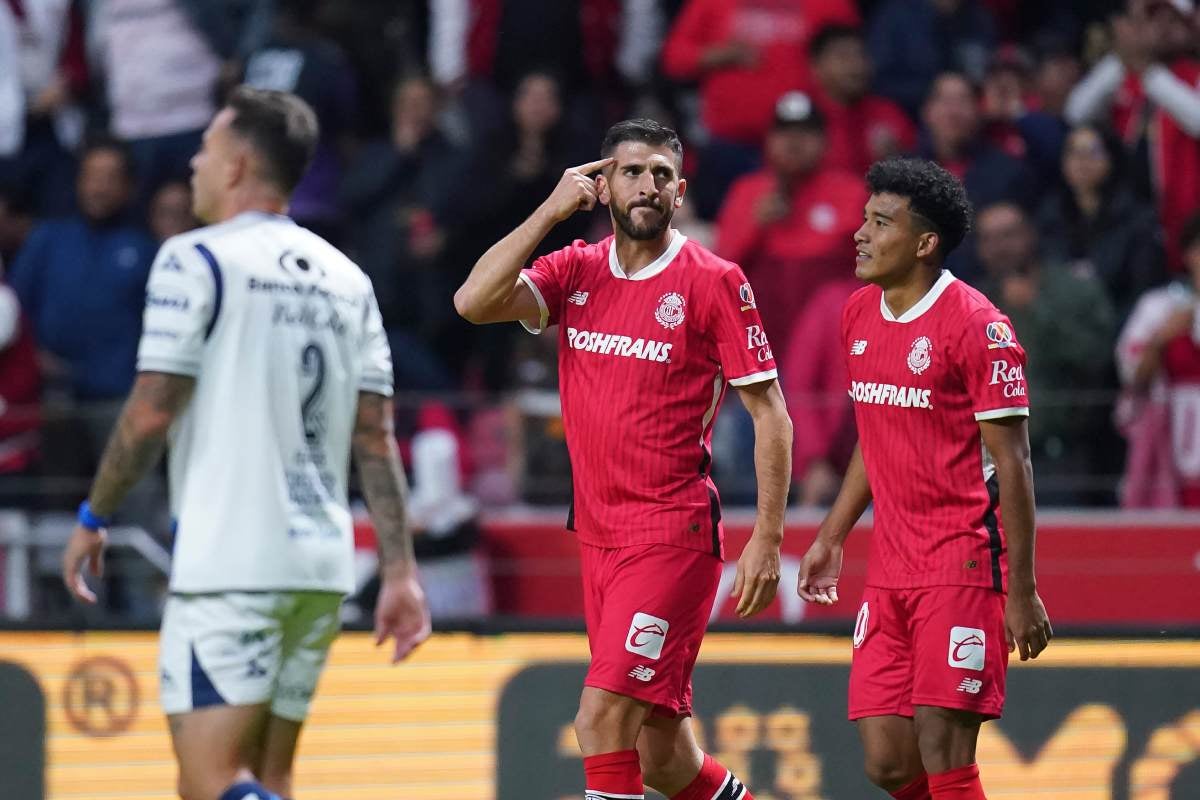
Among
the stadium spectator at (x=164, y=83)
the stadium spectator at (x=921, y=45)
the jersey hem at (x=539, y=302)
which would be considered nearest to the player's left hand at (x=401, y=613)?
the jersey hem at (x=539, y=302)

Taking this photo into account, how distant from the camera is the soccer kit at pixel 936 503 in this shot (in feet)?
18.9

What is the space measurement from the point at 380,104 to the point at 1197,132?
5469mm

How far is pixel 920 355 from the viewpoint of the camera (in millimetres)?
5875

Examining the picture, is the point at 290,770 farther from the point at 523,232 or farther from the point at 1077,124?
the point at 1077,124

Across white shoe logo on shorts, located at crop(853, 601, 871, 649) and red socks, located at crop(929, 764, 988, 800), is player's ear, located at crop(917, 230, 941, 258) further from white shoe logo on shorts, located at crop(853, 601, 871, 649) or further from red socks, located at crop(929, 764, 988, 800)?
red socks, located at crop(929, 764, 988, 800)

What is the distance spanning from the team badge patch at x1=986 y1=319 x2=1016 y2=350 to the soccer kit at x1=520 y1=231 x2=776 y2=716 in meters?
0.68

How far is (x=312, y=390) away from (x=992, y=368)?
206 centimetres

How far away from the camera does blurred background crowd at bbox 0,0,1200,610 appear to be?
9359 mm

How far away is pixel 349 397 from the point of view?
17.2 ft

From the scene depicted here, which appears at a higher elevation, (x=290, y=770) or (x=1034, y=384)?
(x=1034, y=384)

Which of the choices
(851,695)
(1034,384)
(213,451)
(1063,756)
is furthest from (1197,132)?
(213,451)

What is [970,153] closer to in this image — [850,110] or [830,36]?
[850,110]

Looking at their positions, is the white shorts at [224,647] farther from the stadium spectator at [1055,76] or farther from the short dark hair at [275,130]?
the stadium spectator at [1055,76]

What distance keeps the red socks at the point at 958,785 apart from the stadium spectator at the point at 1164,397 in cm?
359
